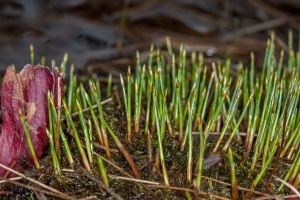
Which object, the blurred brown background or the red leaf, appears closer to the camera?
the red leaf

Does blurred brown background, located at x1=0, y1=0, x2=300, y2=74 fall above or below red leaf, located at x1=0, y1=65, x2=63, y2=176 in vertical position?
above

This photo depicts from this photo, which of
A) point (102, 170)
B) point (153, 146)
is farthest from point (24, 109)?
point (153, 146)

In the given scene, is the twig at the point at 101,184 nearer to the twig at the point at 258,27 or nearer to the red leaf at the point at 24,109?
the red leaf at the point at 24,109

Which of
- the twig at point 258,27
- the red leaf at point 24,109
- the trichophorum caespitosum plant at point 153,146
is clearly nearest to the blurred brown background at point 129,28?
the twig at point 258,27

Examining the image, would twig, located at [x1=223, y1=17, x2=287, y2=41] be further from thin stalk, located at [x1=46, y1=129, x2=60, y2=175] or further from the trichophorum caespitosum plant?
thin stalk, located at [x1=46, y1=129, x2=60, y2=175]

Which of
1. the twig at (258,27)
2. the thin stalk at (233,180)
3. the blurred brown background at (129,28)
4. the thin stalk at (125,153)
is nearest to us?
the thin stalk at (233,180)

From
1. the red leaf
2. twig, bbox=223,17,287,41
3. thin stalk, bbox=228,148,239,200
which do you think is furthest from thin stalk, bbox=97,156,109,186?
twig, bbox=223,17,287,41

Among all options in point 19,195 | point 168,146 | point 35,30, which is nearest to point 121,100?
point 168,146

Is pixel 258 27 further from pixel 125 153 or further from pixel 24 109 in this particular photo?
pixel 24 109
